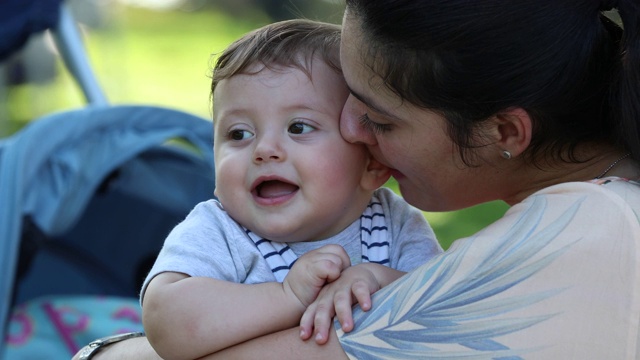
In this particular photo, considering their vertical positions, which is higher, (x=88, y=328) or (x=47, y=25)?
(x=47, y=25)

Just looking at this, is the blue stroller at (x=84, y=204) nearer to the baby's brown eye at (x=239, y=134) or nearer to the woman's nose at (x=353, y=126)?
the baby's brown eye at (x=239, y=134)

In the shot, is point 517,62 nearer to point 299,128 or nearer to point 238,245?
point 299,128

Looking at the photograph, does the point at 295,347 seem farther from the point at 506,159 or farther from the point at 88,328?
the point at 88,328

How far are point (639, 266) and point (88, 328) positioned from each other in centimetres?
220

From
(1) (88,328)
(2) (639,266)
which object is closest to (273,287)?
(2) (639,266)

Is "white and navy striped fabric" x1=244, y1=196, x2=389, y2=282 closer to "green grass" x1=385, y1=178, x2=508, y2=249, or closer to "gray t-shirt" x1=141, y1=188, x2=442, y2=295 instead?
"gray t-shirt" x1=141, y1=188, x2=442, y2=295

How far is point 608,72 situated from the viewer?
1653 millimetres

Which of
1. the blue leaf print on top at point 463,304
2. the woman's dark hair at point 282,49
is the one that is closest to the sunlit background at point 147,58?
the woman's dark hair at point 282,49

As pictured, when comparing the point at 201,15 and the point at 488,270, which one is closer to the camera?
the point at 488,270

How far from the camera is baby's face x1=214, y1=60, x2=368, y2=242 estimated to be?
1.79 metres

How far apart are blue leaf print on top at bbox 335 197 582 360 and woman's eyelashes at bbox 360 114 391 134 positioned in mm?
309

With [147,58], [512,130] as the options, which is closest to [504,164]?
[512,130]

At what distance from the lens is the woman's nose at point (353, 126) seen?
1.79 m

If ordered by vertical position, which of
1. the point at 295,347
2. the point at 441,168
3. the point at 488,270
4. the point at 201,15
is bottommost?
the point at 295,347
